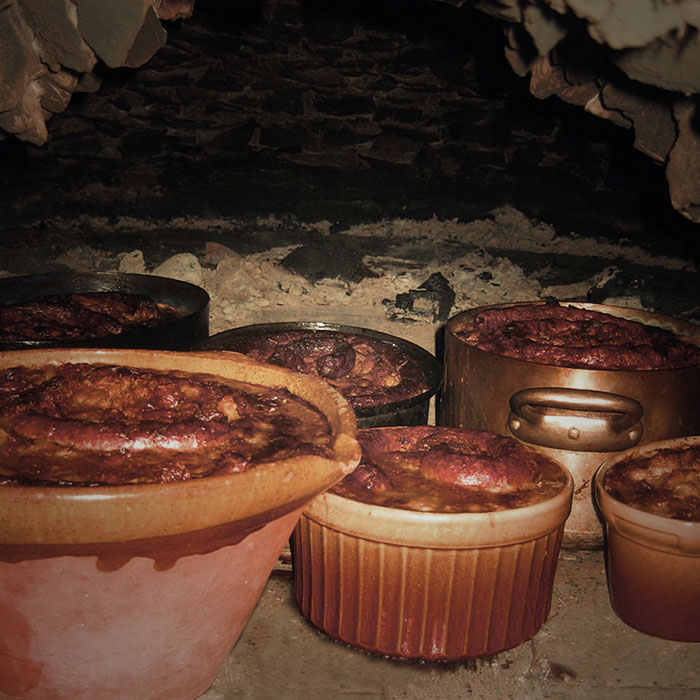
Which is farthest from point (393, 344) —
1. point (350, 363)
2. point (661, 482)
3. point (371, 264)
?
point (371, 264)

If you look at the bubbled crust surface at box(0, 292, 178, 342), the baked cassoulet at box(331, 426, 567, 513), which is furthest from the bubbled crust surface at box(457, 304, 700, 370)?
the bubbled crust surface at box(0, 292, 178, 342)

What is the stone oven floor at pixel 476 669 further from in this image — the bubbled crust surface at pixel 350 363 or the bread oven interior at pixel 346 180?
the bread oven interior at pixel 346 180

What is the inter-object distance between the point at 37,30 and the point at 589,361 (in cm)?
249

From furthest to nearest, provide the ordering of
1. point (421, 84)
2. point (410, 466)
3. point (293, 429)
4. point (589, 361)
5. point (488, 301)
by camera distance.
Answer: point (421, 84)
point (488, 301)
point (589, 361)
point (410, 466)
point (293, 429)

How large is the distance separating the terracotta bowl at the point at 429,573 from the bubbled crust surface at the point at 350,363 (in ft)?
2.55

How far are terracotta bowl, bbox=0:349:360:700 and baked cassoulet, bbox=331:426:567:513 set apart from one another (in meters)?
0.34

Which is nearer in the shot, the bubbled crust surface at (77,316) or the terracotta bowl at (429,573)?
the terracotta bowl at (429,573)

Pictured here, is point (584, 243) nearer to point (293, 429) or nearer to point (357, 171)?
point (357, 171)

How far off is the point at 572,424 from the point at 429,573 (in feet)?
2.92

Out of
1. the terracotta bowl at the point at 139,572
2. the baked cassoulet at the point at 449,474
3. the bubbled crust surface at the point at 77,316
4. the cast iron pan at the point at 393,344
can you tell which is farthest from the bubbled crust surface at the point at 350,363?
the terracotta bowl at the point at 139,572

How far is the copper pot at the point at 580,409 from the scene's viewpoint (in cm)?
275

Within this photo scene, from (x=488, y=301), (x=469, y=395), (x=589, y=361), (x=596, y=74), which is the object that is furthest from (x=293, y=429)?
(x=488, y=301)

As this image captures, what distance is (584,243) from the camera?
637cm

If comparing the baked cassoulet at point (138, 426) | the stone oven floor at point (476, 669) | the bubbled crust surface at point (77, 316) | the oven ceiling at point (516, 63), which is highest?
the oven ceiling at point (516, 63)
